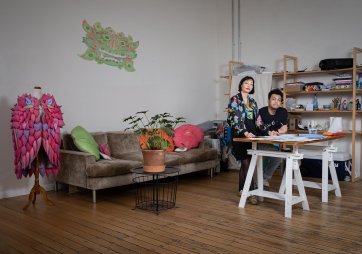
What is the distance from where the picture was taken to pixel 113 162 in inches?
168

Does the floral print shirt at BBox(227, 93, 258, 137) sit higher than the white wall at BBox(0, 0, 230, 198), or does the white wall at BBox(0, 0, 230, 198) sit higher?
the white wall at BBox(0, 0, 230, 198)

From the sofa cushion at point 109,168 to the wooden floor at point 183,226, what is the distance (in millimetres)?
329

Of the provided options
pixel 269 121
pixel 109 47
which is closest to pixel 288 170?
pixel 269 121

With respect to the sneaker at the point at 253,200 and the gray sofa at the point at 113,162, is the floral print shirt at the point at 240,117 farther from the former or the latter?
the gray sofa at the point at 113,162

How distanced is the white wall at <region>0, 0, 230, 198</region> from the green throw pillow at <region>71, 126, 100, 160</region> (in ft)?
1.60

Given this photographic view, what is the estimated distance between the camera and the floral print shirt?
4.12 m

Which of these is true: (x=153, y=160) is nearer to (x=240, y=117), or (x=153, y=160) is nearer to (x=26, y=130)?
(x=240, y=117)

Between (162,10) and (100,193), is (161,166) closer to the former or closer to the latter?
(100,193)

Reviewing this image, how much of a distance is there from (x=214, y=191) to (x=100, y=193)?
144cm

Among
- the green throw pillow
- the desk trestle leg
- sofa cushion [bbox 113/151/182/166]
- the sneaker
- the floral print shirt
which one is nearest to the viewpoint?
the desk trestle leg

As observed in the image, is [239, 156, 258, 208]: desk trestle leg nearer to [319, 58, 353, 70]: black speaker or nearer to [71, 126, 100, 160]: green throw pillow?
[71, 126, 100, 160]: green throw pillow

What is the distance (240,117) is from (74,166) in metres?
1.99

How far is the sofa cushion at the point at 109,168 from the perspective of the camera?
410 cm

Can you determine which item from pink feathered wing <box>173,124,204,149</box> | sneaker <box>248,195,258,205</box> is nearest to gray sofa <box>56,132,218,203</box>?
pink feathered wing <box>173,124,204,149</box>
